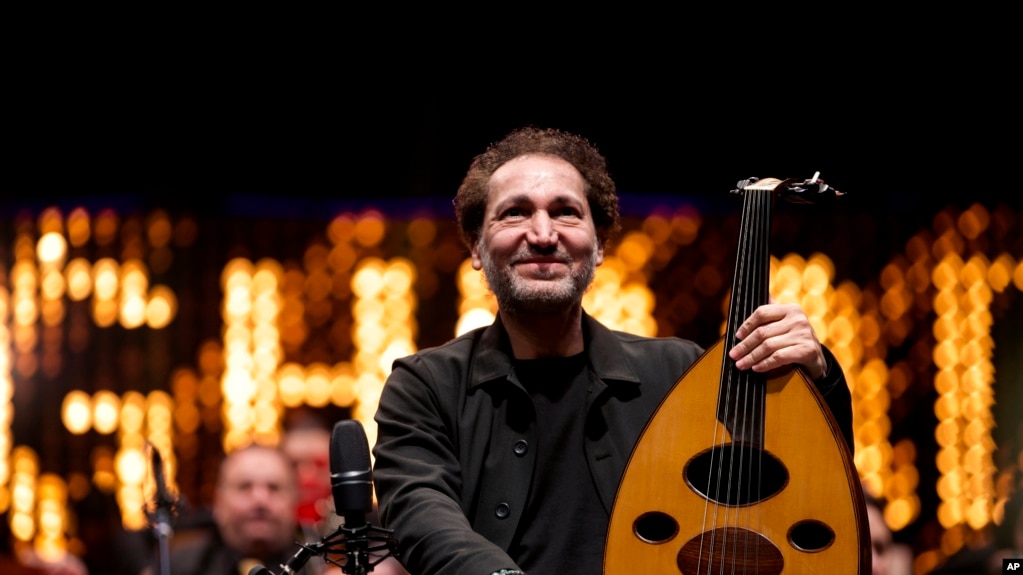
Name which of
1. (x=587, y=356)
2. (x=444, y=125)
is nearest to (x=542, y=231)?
(x=587, y=356)

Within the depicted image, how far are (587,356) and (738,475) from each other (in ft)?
1.74

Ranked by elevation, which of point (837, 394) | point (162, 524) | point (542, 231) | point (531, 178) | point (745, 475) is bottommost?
point (162, 524)

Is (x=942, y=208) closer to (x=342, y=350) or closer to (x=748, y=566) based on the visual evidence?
(x=342, y=350)

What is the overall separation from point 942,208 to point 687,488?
4.16 metres

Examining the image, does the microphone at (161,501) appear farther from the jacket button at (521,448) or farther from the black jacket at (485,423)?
the jacket button at (521,448)

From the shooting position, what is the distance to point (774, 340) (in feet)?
6.41

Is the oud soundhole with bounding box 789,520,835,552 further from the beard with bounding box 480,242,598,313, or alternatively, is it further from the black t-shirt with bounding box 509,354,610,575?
the beard with bounding box 480,242,598,313

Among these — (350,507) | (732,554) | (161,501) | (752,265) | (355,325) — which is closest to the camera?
(350,507)

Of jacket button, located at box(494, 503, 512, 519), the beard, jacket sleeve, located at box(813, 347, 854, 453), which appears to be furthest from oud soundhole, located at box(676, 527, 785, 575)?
the beard

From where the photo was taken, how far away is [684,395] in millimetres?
2035

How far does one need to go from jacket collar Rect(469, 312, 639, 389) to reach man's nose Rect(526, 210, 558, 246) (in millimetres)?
195

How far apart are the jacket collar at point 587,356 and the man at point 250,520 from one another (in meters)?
1.99

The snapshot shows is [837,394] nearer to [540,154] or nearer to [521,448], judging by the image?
[521,448]

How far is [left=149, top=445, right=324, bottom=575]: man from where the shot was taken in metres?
4.21
